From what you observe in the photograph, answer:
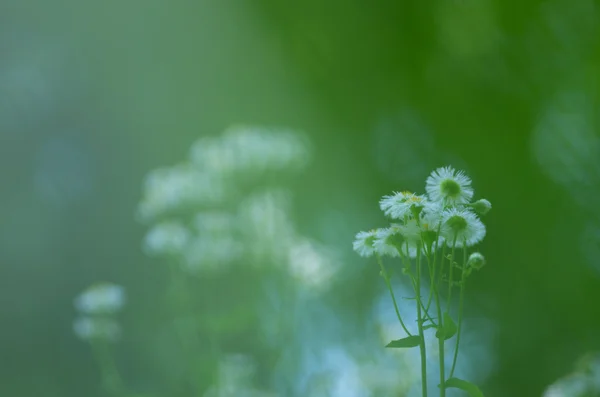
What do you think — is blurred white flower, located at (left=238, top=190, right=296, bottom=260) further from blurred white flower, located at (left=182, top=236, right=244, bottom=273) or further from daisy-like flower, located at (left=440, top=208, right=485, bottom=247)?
daisy-like flower, located at (left=440, top=208, right=485, bottom=247)

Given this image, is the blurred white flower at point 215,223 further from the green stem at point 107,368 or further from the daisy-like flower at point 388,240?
the daisy-like flower at point 388,240

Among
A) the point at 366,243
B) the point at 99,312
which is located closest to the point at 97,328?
the point at 99,312

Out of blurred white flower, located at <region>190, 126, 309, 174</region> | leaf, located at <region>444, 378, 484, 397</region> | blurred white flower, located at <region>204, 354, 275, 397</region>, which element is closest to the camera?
leaf, located at <region>444, 378, 484, 397</region>

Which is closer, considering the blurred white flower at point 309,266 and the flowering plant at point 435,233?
the flowering plant at point 435,233


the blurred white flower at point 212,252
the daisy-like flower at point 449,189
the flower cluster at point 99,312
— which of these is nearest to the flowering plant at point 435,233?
the daisy-like flower at point 449,189

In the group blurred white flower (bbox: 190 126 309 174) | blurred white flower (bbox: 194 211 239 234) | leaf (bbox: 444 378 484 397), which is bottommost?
leaf (bbox: 444 378 484 397)

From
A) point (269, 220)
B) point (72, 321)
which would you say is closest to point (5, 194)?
point (72, 321)

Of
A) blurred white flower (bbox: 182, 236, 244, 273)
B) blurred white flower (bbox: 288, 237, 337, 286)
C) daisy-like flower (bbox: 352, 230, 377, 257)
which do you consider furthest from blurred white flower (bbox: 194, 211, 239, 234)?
daisy-like flower (bbox: 352, 230, 377, 257)

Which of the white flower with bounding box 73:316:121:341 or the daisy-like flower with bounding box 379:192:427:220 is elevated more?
the white flower with bounding box 73:316:121:341
